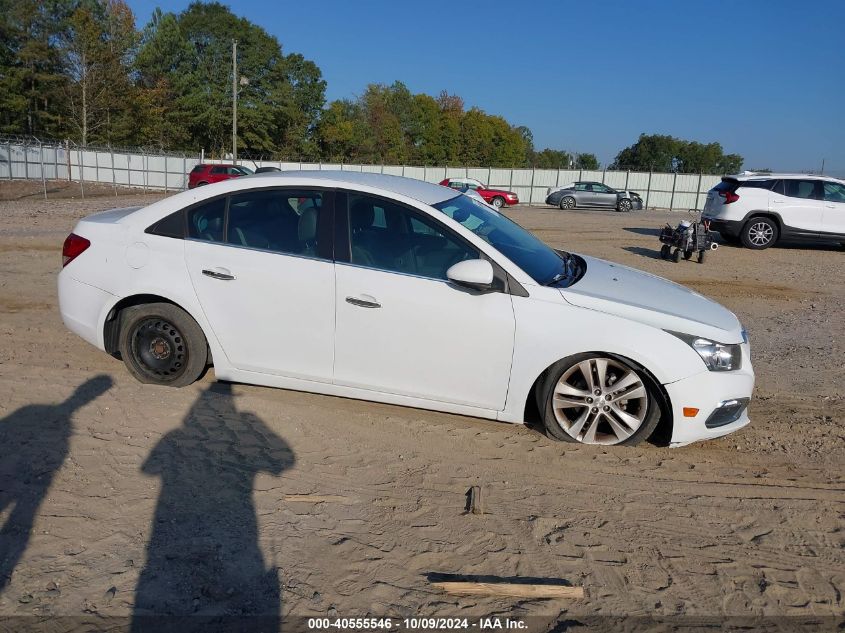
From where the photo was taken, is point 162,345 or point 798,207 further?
point 798,207

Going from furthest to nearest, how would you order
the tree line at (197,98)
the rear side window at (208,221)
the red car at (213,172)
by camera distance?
the tree line at (197,98) < the red car at (213,172) < the rear side window at (208,221)

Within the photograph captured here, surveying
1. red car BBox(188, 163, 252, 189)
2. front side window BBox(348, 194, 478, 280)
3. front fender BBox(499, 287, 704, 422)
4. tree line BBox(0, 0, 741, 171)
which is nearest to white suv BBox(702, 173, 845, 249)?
front fender BBox(499, 287, 704, 422)

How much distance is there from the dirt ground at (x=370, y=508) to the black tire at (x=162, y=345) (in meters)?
0.16

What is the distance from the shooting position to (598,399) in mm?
4160

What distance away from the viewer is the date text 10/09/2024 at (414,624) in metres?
2.64

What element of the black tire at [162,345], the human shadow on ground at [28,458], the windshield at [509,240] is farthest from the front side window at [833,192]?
the human shadow on ground at [28,458]

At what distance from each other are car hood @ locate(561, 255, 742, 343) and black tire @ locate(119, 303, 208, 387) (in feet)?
8.44

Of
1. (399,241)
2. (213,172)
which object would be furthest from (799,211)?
(213,172)

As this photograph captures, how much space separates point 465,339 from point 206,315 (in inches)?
71.4

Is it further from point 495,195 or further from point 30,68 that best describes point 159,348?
point 30,68

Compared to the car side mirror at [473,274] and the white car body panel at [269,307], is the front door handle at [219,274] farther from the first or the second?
the car side mirror at [473,274]

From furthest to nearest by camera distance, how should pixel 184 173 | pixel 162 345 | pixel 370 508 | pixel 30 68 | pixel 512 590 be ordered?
pixel 30 68, pixel 184 173, pixel 162 345, pixel 370 508, pixel 512 590

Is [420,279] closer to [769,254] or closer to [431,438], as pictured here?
[431,438]

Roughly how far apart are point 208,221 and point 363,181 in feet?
3.64
